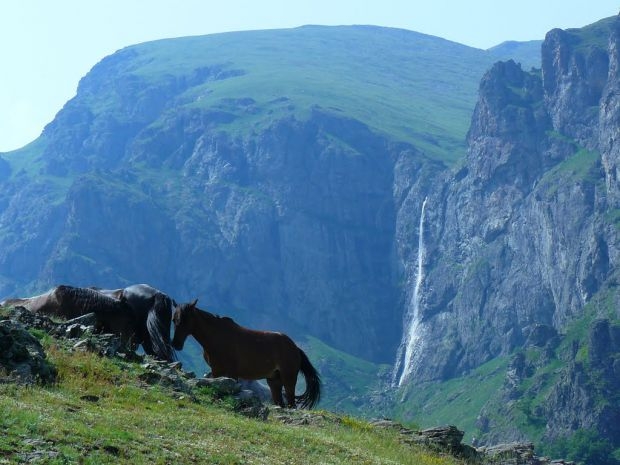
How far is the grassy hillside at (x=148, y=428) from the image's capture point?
70.5 feet

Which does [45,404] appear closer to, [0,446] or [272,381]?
[0,446]

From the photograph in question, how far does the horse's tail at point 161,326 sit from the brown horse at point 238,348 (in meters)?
0.70

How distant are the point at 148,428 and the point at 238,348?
11.4 m

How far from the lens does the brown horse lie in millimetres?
35375

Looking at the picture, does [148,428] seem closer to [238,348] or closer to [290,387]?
[238,348]

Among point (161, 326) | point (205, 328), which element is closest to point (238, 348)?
point (205, 328)

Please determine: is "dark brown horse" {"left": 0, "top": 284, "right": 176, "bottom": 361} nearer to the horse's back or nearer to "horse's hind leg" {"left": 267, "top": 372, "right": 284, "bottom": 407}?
the horse's back

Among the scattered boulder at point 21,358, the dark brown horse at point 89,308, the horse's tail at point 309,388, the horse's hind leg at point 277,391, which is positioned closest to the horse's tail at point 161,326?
the dark brown horse at point 89,308

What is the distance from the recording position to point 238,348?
35469 millimetres

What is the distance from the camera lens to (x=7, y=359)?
87.9 feet

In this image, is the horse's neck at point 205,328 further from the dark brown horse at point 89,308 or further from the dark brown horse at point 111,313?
the dark brown horse at point 89,308

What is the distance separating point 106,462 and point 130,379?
8.49 meters

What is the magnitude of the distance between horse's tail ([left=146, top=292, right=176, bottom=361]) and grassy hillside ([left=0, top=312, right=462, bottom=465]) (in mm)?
6020

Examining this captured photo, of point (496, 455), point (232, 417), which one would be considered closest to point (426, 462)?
point (232, 417)
